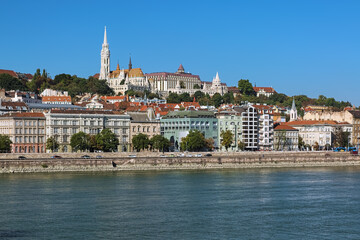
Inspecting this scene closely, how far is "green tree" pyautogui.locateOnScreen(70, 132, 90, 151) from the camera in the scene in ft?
216

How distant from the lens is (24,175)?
166ft

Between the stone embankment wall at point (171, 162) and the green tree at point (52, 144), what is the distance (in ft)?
17.5

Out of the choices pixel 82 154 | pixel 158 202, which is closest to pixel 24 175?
pixel 82 154

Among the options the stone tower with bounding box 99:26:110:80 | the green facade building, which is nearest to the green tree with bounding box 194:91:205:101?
the stone tower with bounding box 99:26:110:80

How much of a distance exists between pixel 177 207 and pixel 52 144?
33.9m

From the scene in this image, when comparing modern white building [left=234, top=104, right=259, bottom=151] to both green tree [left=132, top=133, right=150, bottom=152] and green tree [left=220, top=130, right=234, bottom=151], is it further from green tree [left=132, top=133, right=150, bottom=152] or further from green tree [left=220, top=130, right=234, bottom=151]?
green tree [left=132, top=133, right=150, bottom=152]

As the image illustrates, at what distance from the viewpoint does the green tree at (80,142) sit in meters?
65.8

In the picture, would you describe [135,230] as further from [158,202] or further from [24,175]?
[24,175]

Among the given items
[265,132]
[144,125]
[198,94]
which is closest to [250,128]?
[265,132]

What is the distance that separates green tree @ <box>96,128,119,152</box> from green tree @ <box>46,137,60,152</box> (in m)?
3.92

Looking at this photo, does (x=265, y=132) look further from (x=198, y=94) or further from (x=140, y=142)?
(x=198, y=94)

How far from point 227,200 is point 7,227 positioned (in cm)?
1235

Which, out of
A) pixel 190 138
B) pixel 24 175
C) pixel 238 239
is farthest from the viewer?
pixel 190 138

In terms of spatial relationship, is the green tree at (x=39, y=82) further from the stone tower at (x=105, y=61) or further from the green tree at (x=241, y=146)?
the green tree at (x=241, y=146)
